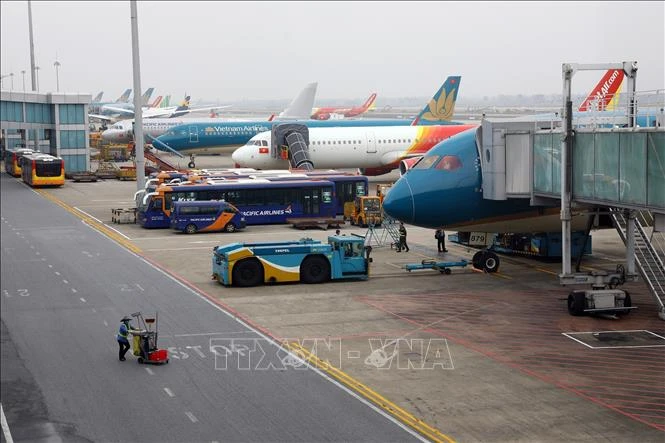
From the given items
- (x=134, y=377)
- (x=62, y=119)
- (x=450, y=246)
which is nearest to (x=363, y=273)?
(x=450, y=246)

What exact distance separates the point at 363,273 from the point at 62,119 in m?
71.6

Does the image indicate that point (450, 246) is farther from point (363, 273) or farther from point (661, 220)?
point (661, 220)

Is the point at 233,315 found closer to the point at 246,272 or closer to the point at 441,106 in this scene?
the point at 246,272

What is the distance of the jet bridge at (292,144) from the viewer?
3386 inches

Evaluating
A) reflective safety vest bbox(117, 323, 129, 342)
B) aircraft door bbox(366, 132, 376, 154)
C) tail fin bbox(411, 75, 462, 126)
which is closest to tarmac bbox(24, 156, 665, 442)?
reflective safety vest bbox(117, 323, 129, 342)

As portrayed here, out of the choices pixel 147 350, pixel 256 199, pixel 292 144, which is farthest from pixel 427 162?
pixel 292 144

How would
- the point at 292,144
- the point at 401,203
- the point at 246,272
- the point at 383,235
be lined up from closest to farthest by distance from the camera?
the point at 246,272
the point at 401,203
the point at 383,235
the point at 292,144

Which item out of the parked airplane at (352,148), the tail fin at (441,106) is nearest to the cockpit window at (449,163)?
the parked airplane at (352,148)

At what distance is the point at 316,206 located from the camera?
68.8 meters

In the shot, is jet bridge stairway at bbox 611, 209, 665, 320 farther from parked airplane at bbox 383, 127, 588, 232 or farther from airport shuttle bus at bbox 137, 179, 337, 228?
airport shuttle bus at bbox 137, 179, 337, 228

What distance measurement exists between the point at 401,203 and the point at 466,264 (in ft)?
16.5

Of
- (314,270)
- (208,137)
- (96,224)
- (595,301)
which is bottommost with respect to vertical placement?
(595,301)

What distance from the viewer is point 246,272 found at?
1735 inches

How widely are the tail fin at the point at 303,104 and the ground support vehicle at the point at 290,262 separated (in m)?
100
